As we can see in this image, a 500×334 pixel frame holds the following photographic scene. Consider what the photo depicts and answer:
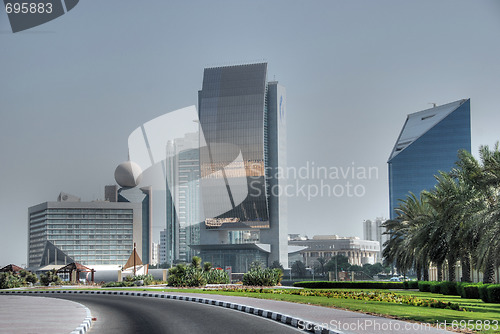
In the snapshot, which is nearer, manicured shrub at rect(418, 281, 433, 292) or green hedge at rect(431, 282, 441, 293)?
green hedge at rect(431, 282, 441, 293)

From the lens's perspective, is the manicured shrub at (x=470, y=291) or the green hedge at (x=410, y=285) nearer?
the manicured shrub at (x=470, y=291)

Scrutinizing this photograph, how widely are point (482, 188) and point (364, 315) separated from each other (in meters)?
18.0

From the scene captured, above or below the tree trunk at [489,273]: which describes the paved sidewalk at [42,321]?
below

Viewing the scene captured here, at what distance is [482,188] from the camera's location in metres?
40.9

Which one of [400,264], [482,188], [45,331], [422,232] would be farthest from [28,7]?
[400,264]

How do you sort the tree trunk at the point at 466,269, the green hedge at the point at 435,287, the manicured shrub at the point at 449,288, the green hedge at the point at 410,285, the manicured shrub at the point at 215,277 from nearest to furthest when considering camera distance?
the manicured shrub at the point at 449,288, the tree trunk at the point at 466,269, the green hedge at the point at 435,287, the green hedge at the point at 410,285, the manicured shrub at the point at 215,277

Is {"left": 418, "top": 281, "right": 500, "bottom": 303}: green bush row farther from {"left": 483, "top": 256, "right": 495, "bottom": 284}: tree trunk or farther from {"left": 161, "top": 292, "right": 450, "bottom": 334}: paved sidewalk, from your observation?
{"left": 161, "top": 292, "right": 450, "bottom": 334}: paved sidewalk

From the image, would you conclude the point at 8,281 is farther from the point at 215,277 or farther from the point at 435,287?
the point at 435,287

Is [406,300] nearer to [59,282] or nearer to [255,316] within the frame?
[255,316]

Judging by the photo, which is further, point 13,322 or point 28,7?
point 28,7

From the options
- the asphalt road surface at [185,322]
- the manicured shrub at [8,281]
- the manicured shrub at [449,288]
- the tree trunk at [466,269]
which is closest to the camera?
the asphalt road surface at [185,322]

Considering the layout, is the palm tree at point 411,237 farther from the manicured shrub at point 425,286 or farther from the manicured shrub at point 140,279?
the manicured shrub at point 140,279

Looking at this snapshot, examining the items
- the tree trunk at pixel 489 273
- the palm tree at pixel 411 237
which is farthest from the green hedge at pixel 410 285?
the tree trunk at pixel 489 273

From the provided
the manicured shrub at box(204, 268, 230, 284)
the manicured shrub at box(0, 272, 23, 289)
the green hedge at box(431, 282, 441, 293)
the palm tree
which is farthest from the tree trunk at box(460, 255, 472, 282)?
the manicured shrub at box(0, 272, 23, 289)
